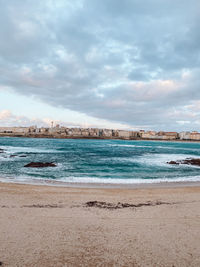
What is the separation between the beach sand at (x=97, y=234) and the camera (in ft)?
12.3

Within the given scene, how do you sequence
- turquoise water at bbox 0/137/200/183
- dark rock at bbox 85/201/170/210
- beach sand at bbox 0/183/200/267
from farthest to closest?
turquoise water at bbox 0/137/200/183 → dark rock at bbox 85/201/170/210 → beach sand at bbox 0/183/200/267

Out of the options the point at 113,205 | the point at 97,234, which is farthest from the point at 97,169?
the point at 97,234

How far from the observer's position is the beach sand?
12.3 ft

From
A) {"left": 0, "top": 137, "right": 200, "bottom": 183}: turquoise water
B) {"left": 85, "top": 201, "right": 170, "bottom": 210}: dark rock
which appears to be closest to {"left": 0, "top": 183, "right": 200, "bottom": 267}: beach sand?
{"left": 85, "top": 201, "right": 170, "bottom": 210}: dark rock

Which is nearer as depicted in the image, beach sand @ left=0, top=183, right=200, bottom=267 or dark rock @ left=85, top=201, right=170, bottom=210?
beach sand @ left=0, top=183, right=200, bottom=267

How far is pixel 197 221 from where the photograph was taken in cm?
571

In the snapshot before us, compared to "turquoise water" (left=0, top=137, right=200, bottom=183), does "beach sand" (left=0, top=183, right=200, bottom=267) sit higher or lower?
higher

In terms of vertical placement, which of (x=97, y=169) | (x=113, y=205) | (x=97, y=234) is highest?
(x=97, y=234)

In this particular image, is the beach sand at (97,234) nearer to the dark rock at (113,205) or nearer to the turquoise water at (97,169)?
the dark rock at (113,205)

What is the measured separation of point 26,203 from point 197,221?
6401 mm

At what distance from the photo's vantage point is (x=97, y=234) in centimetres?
476

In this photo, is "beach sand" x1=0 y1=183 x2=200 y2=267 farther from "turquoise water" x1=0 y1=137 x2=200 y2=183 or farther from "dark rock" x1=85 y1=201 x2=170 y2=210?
"turquoise water" x1=0 y1=137 x2=200 y2=183

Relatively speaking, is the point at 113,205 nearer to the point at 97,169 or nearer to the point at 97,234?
the point at 97,234

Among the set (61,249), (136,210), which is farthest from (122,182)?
(61,249)
